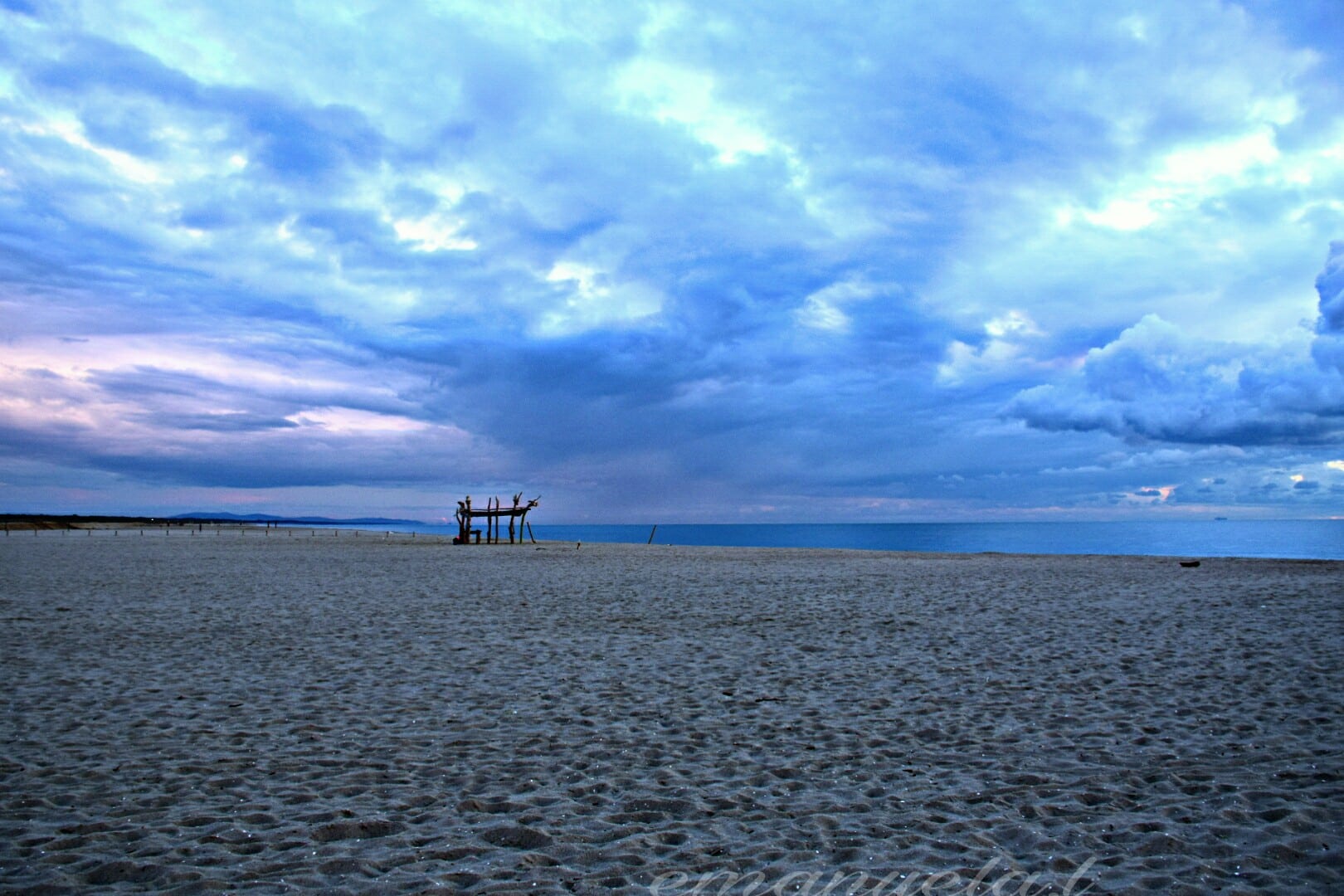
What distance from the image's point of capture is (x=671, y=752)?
24.5 feet

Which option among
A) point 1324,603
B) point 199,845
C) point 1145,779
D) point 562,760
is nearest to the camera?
point 199,845

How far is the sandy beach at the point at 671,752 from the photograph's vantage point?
506 centimetres

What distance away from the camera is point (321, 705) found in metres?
9.23

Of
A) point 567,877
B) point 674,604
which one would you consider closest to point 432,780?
point 567,877

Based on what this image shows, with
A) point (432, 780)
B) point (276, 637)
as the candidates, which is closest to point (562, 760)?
point (432, 780)

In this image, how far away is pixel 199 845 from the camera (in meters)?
5.33

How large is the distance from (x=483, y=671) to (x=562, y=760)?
4.40 meters

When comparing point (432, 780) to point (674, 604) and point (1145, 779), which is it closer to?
point (1145, 779)

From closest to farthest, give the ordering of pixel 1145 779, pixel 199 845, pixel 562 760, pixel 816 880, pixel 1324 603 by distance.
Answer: pixel 816 880 < pixel 199 845 < pixel 1145 779 < pixel 562 760 < pixel 1324 603

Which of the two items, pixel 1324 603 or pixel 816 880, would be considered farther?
pixel 1324 603

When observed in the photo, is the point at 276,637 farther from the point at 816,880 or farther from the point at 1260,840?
the point at 1260,840

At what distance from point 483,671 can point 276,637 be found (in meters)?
5.29

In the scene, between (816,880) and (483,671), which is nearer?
(816,880)

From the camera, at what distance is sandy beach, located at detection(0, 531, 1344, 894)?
Result: 5.06 metres
